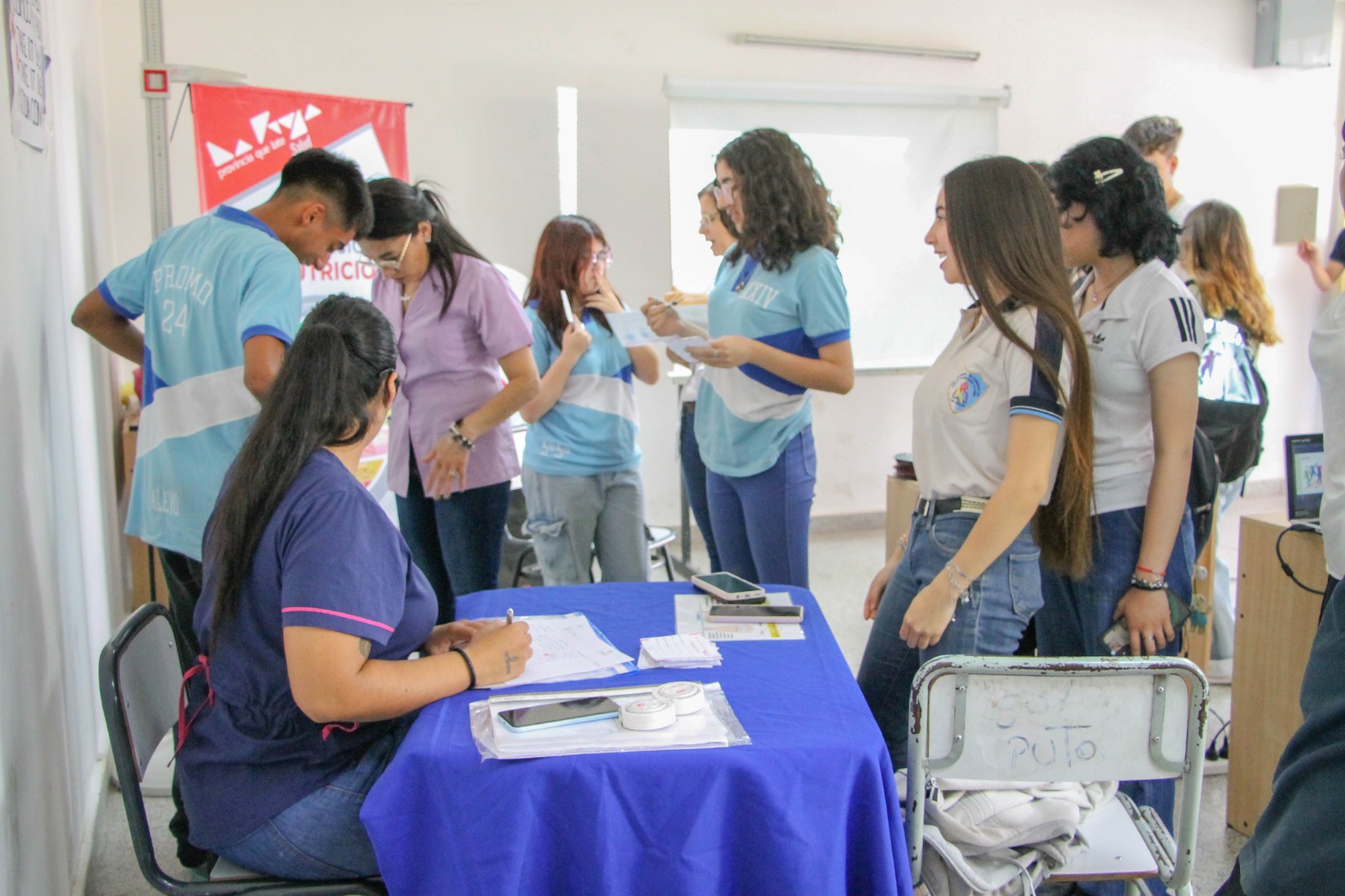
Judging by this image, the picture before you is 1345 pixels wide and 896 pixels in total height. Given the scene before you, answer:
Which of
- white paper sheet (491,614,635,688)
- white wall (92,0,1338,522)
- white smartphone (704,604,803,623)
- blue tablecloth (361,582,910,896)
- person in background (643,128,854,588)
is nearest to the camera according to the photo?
blue tablecloth (361,582,910,896)

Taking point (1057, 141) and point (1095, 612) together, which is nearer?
point (1095, 612)

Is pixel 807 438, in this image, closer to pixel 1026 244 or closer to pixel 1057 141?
pixel 1026 244

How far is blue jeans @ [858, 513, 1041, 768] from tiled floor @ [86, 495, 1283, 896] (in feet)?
2.98

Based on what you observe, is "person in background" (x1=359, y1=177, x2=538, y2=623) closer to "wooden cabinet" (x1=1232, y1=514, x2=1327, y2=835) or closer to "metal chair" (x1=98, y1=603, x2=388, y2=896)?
"metal chair" (x1=98, y1=603, x2=388, y2=896)

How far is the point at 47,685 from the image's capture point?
67.9 inches

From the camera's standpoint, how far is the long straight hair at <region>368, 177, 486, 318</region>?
231cm

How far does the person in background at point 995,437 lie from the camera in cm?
152

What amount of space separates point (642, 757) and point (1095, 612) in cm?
99

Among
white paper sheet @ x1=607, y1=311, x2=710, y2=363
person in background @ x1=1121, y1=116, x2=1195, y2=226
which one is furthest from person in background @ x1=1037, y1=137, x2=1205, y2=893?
Result: person in background @ x1=1121, y1=116, x2=1195, y2=226

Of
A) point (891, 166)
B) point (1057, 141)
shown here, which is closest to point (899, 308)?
point (891, 166)

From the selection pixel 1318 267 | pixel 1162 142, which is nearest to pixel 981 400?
pixel 1162 142

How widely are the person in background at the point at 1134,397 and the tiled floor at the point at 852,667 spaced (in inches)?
22.6

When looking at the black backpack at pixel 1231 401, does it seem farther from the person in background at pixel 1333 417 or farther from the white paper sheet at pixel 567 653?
the white paper sheet at pixel 567 653

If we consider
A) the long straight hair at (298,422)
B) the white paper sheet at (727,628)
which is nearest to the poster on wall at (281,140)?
the long straight hair at (298,422)
